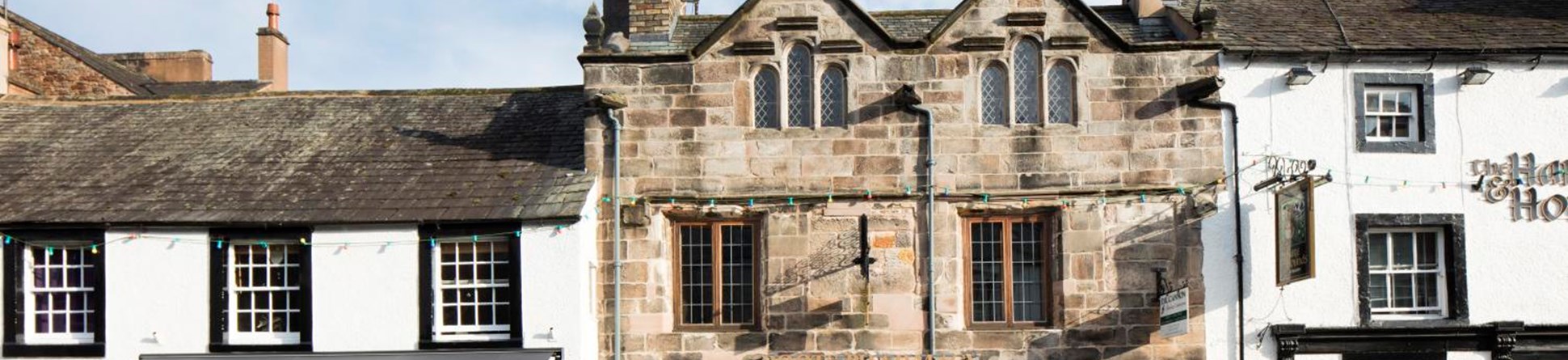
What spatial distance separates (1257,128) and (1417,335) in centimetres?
285

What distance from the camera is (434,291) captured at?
1767cm

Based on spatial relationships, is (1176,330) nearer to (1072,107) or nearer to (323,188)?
(1072,107)

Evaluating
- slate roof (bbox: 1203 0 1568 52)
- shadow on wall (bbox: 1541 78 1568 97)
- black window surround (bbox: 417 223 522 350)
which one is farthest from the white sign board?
black window surround (bbox: 417 223 522 350)

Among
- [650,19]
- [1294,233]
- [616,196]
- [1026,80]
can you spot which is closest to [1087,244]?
[1026,80]

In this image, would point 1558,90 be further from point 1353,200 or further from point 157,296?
Answer: point 157,296

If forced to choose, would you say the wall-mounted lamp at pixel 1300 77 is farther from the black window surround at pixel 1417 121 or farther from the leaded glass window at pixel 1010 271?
the leaded glass window at pixel 1010 271

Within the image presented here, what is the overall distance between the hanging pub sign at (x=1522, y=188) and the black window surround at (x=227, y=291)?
1297 centimetres

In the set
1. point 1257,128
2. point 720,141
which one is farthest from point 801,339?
point 1257,128

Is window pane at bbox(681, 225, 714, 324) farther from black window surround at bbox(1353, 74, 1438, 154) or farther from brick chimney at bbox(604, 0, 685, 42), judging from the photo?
black window surround at bbox(1353, 74, 1438, 154)

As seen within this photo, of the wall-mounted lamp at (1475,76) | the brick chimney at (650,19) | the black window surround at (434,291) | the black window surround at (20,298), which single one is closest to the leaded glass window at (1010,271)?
the brick chimney at (650,19)

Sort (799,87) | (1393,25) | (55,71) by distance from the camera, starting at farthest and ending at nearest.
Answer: (55,71)
(1393,25)
(799,87)

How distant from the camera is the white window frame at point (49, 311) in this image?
59.5ft

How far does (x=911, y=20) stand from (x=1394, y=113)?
557cm

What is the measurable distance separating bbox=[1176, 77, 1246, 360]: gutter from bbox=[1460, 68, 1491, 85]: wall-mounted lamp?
2.57 m
